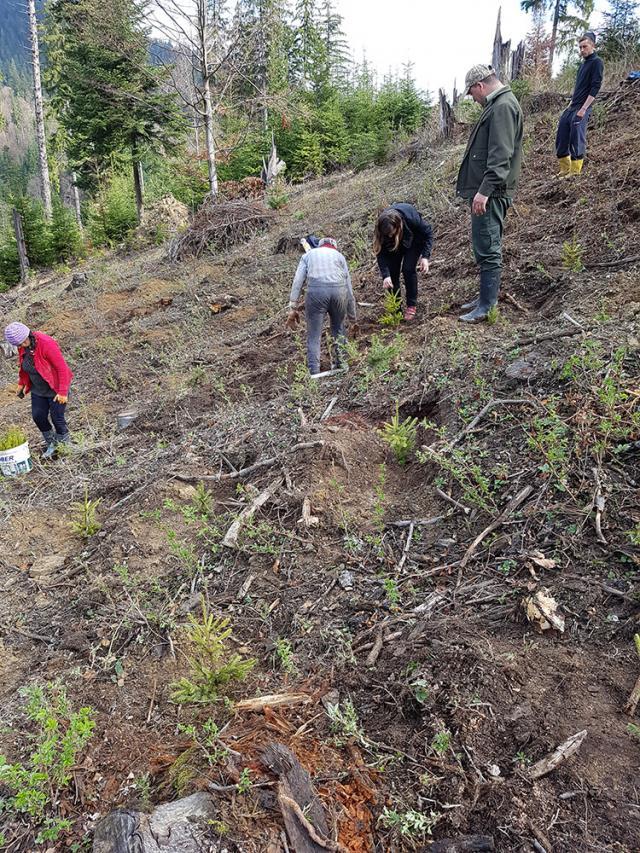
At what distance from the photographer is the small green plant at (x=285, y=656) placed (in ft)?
8.20

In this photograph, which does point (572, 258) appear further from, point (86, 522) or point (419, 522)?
point (86, 522)

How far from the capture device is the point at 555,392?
3668mm

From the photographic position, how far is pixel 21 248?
19641mm

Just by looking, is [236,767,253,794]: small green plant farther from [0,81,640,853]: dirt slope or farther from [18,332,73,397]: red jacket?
[18,332,73,397]: red jacket

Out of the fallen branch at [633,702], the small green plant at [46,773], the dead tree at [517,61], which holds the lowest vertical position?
the small green plant at [46,773]

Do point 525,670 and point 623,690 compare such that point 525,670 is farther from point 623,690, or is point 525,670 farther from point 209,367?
point 209,367

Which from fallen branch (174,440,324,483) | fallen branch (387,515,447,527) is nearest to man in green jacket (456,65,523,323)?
fallen branch (174,440,324,483)

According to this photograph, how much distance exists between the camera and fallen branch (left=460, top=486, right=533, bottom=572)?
291 centimetres

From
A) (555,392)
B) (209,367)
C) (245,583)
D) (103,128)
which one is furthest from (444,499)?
(103,128)

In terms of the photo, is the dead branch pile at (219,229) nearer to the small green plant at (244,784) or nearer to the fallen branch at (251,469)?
the fallen branch at (251,469)

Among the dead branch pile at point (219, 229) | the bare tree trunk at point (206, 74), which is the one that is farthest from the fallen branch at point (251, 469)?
the bare tree trunk at point (206, 74)

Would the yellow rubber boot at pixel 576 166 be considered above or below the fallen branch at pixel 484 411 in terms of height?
above

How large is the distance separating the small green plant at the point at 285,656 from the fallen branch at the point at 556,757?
3.57 ft

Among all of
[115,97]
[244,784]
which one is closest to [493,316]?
[244,784]
